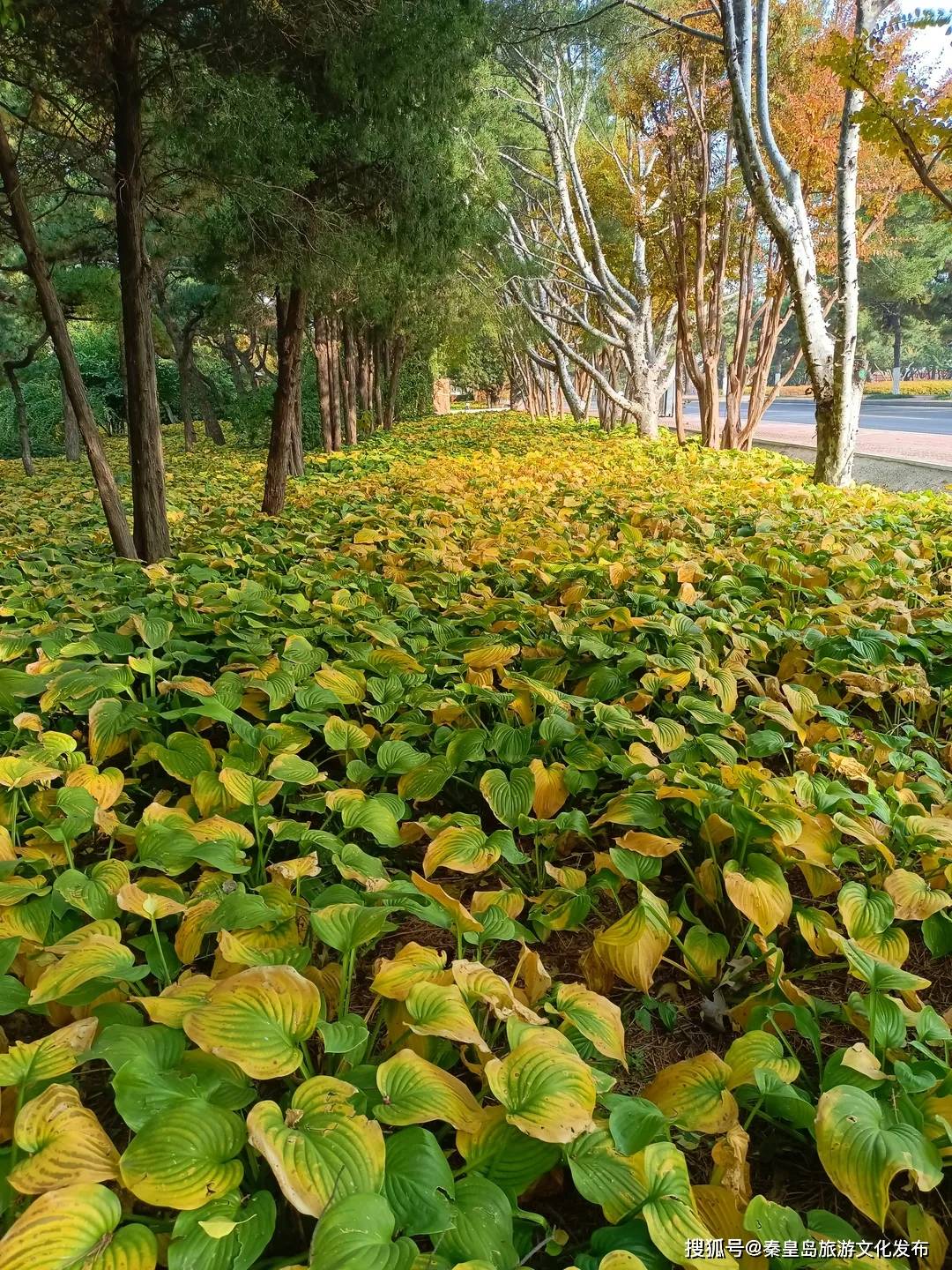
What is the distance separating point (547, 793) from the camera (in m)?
2.01

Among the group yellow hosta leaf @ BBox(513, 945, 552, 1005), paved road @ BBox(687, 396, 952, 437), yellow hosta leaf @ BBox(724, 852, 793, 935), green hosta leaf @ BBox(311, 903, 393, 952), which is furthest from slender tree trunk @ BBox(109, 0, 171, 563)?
paved road @ BBox(687, 396, 952, 437)

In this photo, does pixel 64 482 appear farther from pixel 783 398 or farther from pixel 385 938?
pixel 783 398

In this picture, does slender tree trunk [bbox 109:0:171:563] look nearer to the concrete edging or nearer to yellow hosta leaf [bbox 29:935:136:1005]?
yellow hosta leaf [bbox 29:935:136:1005]

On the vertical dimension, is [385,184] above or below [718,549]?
above

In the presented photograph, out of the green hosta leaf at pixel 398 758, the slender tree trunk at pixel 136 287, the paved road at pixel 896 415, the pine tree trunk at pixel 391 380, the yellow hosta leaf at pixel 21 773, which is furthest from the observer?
the paved road at pixel 896 415

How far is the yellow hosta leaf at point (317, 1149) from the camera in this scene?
928 mm

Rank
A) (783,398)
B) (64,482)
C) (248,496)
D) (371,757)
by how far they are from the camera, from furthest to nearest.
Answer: (783,398)
(64,482)
(248,496)
(371,757)

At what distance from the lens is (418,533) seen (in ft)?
16.2

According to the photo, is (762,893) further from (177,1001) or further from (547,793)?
(177,1001)

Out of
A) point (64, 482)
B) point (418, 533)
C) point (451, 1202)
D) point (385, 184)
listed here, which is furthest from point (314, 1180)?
point (64, 482)

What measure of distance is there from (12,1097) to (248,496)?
8.07m

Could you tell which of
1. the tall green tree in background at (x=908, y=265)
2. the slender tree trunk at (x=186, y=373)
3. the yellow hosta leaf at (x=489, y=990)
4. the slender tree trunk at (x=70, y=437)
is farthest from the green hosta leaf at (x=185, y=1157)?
the tall green tree in background at (x=908, y=265)

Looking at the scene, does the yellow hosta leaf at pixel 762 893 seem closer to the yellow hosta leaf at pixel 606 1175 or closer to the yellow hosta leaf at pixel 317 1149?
the yellow hosta leaf at pixel 606 1175

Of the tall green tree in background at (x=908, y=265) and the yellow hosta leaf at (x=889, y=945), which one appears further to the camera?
the tall green tree in background at (x=908, y=265)
